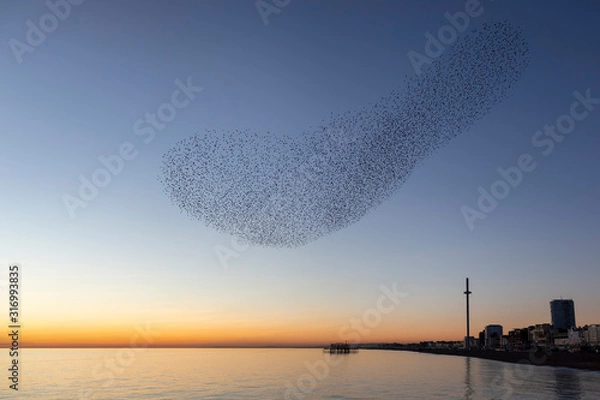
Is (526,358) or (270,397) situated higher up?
(270,397)

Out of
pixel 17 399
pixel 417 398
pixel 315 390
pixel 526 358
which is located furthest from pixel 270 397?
pixel 526 358

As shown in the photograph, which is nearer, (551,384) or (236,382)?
(551,384)

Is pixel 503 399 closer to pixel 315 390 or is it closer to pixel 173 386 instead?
pixel 315 390

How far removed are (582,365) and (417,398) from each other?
8388 centimetres

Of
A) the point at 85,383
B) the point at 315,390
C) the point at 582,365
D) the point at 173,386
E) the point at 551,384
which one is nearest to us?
the point at 315,390

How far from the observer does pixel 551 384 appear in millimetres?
85125

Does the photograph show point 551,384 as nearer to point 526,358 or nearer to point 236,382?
point 236,382

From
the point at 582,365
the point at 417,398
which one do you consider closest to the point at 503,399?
the point at 417,398

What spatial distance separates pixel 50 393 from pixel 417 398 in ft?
176

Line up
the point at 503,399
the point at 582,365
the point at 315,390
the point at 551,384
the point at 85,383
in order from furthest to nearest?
the point at 582,365
the point at 85,383
the point at 551,384
the point at 315,390
the point at 503,399

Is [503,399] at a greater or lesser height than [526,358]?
greater

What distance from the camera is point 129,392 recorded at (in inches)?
3125

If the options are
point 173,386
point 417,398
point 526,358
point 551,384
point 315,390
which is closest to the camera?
point 417,398

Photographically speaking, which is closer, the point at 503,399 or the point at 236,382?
the point at 503,399
